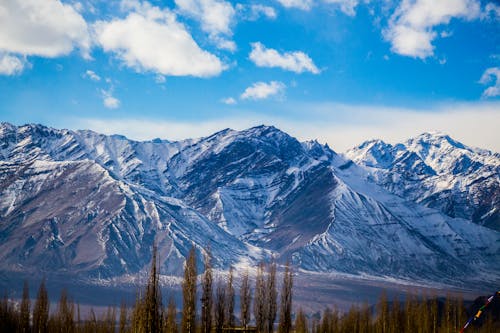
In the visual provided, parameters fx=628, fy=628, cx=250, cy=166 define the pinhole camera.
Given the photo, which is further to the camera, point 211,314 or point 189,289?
point 211,314

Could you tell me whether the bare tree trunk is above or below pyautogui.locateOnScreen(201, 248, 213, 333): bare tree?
below

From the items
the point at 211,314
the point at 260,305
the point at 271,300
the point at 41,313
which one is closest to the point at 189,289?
the point at 211,314

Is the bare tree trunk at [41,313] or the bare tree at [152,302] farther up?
the bare tree at [152,302]

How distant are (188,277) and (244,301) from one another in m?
15.5

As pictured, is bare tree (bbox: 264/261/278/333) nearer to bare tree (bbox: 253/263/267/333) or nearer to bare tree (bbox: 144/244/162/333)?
bare tree (bbox: 253/263/267/333)

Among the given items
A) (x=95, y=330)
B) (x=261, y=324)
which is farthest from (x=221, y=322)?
(x=95, y=330)

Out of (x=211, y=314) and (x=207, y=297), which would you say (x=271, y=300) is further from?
(x=207, y=297)

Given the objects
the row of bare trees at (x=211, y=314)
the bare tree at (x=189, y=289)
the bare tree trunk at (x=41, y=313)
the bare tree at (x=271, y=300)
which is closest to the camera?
the row of bare trees at (x=211, y=314)

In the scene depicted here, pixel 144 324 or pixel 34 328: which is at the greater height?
pixel 144 324

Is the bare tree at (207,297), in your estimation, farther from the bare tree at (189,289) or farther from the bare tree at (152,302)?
the bare tree at (152,302)

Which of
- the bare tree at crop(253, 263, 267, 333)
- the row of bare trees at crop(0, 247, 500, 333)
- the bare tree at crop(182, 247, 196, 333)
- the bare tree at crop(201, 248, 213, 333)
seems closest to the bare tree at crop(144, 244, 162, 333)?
the row of bare trees at crop(0, 247, 500, 333)

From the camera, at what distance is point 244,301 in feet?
235

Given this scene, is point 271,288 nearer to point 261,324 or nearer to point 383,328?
point 261,324

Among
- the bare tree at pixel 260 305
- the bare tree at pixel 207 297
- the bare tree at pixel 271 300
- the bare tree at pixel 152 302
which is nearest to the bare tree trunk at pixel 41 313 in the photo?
the bare tree at pixel 260 305
